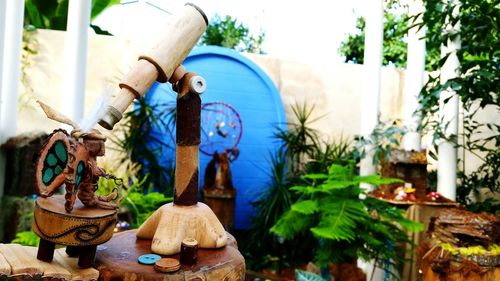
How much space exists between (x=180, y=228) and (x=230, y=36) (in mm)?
6075

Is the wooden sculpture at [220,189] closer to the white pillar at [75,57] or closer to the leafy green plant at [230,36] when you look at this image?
the white pillar at [75,57]

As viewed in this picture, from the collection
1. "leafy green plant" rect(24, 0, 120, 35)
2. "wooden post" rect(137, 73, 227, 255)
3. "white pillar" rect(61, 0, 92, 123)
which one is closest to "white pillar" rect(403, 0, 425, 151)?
"white pillar" rect(61, 0, 92, 123)

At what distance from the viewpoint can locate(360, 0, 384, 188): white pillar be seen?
12.5 feet

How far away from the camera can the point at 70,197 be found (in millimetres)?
1034

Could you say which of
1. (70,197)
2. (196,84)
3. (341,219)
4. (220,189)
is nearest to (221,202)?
(220,189)

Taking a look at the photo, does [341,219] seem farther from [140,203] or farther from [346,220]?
[140,203]

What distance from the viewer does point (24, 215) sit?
3.55 metres

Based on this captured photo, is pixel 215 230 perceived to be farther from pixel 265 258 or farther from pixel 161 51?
pixel 265 258

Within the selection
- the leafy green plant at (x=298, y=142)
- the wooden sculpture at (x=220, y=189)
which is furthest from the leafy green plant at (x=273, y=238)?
the wooden sculpture at (x=220, y=189)

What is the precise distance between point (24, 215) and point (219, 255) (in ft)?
9.55

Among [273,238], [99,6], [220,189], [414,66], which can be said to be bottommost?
[273,238]

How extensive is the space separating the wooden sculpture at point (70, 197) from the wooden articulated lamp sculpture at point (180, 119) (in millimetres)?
111

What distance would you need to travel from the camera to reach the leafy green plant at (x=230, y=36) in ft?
22.7

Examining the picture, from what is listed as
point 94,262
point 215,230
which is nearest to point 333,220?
point 215,230
